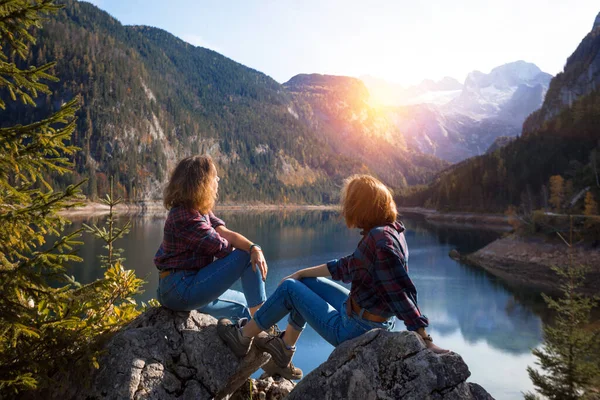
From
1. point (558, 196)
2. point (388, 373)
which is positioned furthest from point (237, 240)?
point (558, 196)

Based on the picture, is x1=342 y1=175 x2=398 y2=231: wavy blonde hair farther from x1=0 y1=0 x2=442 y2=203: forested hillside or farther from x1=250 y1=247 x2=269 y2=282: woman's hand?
x1=0 y1=0 x2=442 y2=203: forested hillside

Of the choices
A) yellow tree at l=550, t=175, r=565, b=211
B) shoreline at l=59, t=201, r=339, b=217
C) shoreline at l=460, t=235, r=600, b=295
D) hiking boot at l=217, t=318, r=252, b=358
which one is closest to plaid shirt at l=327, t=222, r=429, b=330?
hiking boot at l=217, t=318, r=252, b=358

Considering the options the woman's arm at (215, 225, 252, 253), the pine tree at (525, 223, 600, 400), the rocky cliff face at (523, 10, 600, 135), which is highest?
the rocky cliff face at (523, 10, 600, 135)

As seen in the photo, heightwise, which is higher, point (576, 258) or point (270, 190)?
point (576, 258)

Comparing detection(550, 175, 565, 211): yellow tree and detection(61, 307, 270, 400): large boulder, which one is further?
detection(550, 175, 565, 211): yellow tree

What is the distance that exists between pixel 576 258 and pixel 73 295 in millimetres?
29599

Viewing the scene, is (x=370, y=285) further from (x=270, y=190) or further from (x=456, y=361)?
(x=270, y=190)

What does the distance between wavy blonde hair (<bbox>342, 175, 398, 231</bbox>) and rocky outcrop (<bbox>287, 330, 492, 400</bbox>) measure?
0.82 metres

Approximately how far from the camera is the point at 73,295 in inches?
120

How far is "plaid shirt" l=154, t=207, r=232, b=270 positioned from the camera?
3.51 metres

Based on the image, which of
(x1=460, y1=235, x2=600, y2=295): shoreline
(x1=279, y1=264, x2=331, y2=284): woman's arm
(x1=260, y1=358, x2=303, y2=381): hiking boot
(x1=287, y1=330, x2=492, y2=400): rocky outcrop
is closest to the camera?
(x1=287, y1=330, x2=492, y2=400): rocky outcrop

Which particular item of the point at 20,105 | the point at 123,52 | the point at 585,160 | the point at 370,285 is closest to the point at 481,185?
the point at 585,160

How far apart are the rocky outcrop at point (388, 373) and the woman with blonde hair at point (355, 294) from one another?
0.12 meters

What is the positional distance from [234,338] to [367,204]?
1.58m
